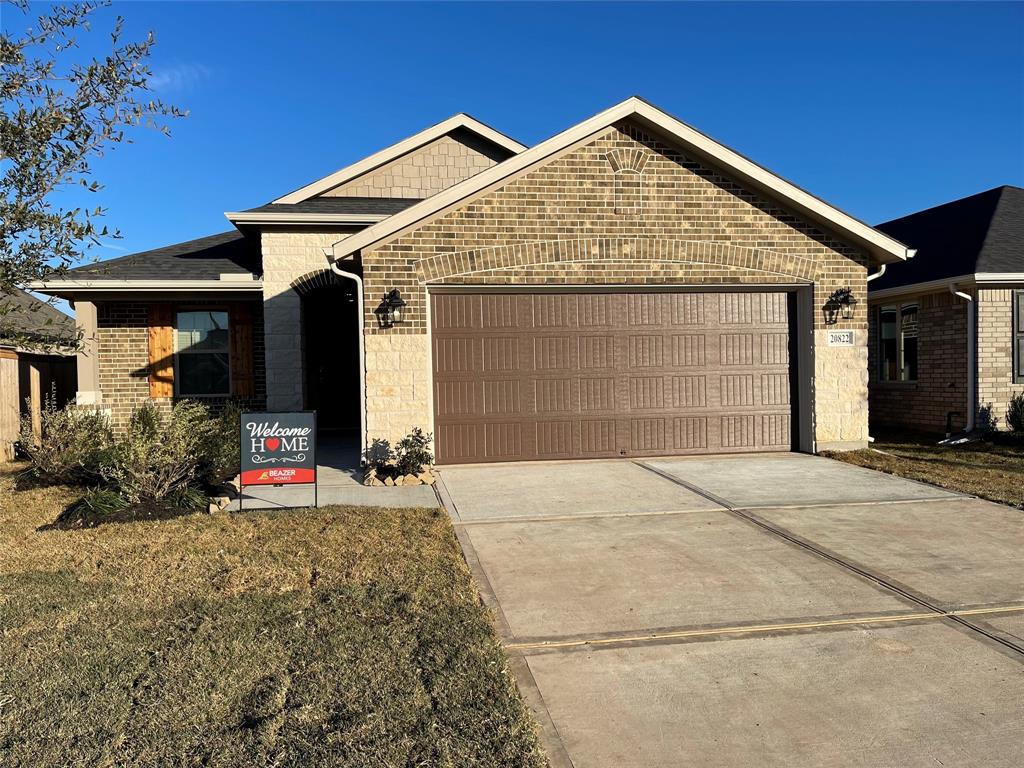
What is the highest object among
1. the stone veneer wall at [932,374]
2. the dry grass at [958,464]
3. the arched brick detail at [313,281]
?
the arched brick detail at [313,281]

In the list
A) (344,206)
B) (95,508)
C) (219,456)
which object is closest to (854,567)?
(95,508)

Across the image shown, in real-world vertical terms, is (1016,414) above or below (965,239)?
below

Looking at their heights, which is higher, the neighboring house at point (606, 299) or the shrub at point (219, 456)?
the neighboring house at point (606, 299)

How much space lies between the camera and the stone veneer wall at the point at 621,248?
10.0m

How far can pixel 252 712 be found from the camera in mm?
3350

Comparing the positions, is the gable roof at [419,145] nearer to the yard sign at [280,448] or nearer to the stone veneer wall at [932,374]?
the yard sign at [280,448]

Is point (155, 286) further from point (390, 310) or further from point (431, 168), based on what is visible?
point (431, 168)

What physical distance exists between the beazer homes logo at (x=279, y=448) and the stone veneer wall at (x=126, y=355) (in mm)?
5254

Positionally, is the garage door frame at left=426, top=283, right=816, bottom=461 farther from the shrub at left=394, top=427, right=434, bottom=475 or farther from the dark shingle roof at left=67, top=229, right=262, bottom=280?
the dark shingle roof at left=67, top=229, right=262, bottom=280

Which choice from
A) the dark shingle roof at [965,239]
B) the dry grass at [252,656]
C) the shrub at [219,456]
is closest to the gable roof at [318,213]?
the shrub at [219,456]

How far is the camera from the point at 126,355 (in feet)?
42.3

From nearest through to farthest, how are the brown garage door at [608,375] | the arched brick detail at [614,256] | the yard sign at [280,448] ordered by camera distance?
the yard sign at [280,448] → the arched brick detail at [614,256] → the brown garage door at [608,375]

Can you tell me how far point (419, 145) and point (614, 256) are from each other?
5960 mm

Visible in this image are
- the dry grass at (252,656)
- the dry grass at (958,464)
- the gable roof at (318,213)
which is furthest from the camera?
the gable roof at (318,213)
